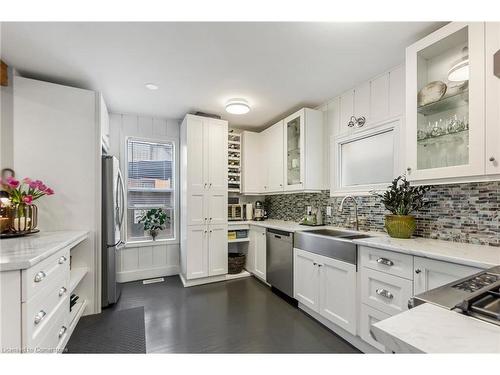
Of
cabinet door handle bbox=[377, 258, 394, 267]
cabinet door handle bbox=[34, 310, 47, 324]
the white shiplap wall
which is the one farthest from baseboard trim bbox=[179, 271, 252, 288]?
cabinet door handle bbox=[377, 258, 394, 267]

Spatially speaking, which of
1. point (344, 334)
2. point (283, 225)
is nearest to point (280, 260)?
point (283, 225)

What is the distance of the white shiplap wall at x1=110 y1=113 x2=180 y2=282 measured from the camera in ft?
10.7

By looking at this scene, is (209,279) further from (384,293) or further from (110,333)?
(384,293)

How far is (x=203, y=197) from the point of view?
10.5 feet

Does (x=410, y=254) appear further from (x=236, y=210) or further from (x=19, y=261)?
(x=236, y=210)

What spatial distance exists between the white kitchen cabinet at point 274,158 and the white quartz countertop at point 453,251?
1.81m

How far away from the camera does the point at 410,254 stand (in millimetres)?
1423

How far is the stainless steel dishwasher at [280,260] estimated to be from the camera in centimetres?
259

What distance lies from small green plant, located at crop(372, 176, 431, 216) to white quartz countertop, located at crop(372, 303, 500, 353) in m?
1.41

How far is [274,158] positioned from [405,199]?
1963mm

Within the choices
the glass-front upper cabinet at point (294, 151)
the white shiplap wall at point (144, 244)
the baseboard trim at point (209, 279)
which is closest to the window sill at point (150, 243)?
the white shiplap wall at point (144, 244)

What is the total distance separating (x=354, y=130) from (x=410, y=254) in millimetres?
1540

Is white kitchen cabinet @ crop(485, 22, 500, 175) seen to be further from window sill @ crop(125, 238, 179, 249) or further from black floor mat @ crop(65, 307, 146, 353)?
window sill @ crop(125, 238, 179, 249)

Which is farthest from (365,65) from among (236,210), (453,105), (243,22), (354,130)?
(236,210)
